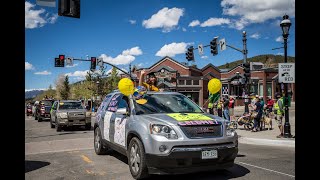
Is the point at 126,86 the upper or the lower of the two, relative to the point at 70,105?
upper

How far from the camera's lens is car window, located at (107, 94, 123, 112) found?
26.4 ft

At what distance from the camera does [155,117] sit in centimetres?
606

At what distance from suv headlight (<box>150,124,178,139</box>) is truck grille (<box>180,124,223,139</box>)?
0.19 metres

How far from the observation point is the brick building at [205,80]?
58.2 metres

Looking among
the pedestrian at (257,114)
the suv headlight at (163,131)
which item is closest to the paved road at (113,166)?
the suv headlight at (163,131)

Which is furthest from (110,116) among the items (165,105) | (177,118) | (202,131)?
(202,131)

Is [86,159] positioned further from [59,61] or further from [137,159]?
[59,61]

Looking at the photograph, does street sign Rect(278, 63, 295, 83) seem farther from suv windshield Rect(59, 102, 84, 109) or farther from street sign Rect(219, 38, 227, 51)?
street sign Rect(219, 38, 227, 51)

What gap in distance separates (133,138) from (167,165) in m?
1.08

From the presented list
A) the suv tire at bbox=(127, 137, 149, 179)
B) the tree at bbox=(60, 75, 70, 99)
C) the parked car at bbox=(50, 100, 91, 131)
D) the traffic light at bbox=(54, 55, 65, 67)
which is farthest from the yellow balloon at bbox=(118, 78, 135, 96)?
the tree at bbox=(60, 75, 70, 99)

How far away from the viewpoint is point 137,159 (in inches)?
237

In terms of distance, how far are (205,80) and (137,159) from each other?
2265 inches
